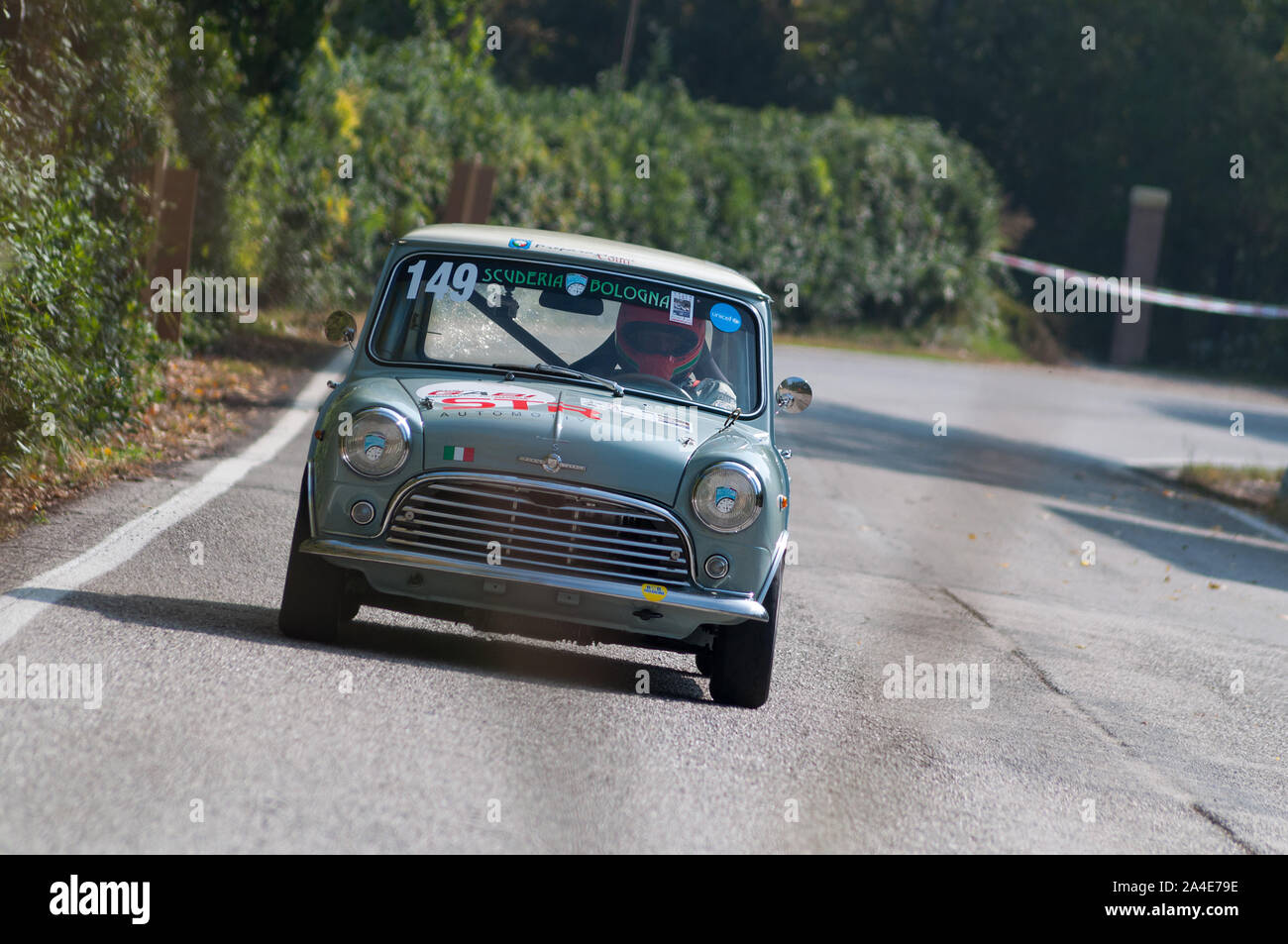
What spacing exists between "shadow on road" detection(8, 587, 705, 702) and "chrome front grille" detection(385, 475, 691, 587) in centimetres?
53

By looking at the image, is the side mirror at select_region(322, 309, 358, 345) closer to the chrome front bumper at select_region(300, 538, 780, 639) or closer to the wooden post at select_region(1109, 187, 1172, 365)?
the chrome front bumper at select_region(300, 538, 780, 639)

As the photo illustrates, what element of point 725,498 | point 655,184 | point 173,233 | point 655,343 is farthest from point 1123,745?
point 655,184

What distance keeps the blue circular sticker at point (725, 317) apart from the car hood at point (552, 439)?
0.78 m

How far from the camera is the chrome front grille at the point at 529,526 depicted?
6227 millimetres

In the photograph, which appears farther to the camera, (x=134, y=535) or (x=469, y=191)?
(x=469, y=191)

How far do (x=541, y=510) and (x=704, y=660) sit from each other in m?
1.07

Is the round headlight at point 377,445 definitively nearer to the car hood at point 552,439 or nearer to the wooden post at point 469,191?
the car hood at point 552,439

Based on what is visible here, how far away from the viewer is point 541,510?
6.28 metres

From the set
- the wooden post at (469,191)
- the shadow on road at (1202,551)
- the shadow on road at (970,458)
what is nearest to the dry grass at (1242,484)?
the shadow on road at (970,458)

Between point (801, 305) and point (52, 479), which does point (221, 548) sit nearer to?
point (52, 479)

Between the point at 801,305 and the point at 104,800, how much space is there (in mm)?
29626

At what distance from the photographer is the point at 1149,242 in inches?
1574

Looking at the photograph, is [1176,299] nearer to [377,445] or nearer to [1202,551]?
[1202,551]

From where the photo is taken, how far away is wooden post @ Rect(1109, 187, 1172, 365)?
3959cm
